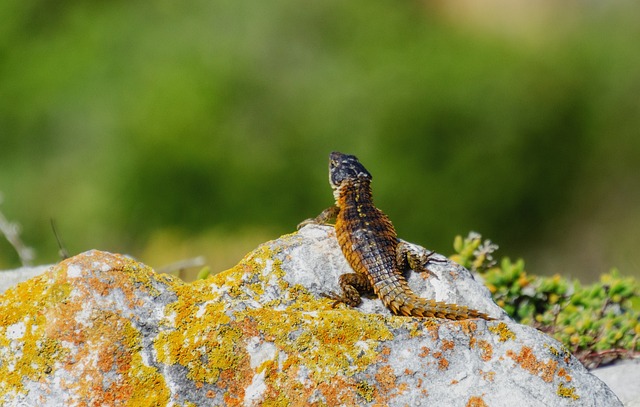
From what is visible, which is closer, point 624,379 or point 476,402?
point 476,402

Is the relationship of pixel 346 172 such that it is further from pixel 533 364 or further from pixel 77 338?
pixel 77 338

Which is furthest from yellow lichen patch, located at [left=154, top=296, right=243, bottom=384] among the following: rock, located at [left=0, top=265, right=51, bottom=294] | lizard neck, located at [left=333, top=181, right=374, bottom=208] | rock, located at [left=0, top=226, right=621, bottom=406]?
rock, located at [left=0, top=265, right=51, bottom=294]

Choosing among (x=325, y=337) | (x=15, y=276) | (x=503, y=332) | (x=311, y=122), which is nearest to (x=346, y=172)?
(x=325, y=337)

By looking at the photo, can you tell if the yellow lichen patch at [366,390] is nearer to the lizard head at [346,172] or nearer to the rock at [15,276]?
the lizard head at [346,172]

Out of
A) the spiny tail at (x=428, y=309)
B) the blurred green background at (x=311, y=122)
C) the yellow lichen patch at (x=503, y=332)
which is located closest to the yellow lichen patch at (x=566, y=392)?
the yellow lichen patch at (x=503, y=332)

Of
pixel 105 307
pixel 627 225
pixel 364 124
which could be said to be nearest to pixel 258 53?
pixel 364 124
